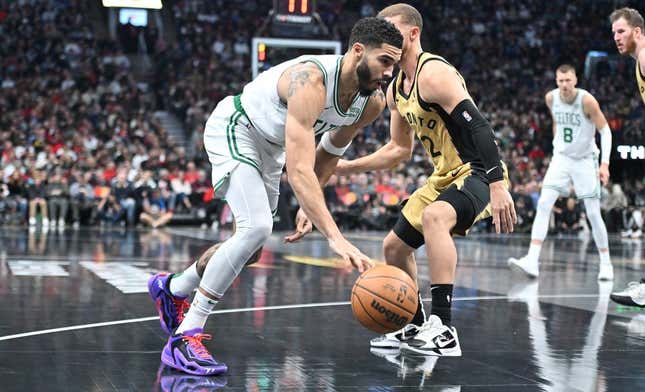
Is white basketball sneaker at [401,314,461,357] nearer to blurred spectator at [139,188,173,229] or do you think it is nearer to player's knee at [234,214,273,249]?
player's knee at [234,214,273,249]

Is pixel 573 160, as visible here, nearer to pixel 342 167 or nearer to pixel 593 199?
pixel 593 199

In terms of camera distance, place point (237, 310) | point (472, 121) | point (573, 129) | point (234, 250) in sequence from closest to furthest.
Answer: point (234, 250)
point (472, 121)
point (237, 310)
point (573, 129)

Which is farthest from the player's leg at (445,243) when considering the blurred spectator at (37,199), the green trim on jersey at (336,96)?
the blurred spectator at (37,199)

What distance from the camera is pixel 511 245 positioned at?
53.4 ft

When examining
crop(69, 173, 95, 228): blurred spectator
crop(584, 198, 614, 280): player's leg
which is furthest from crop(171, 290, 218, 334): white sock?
crop(69, 173, 95, 228): blurred spectator

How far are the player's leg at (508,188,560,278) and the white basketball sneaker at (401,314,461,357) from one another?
15.9 ft

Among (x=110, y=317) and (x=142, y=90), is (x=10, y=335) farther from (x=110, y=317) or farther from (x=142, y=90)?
(x=142, y=90)

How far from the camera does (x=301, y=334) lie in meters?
5.85

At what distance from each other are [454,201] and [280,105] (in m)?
1.19

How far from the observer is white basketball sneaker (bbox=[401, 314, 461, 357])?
16.8 ft

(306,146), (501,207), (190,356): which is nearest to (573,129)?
(501,207)

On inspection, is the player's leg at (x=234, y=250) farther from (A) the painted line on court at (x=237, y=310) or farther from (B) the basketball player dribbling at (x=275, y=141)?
(A) the painted line on court at (x=237, y=310)

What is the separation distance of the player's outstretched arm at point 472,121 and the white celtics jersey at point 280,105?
461mm

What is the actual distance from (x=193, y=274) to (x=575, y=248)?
1148 cm
